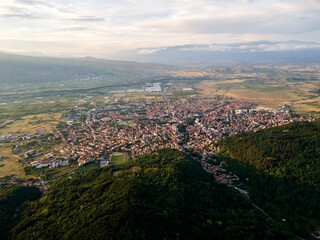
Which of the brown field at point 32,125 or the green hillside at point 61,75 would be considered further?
the green hillside at point 61,75

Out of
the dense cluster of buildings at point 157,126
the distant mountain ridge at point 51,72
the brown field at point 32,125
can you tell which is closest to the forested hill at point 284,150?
the dense cluster of buildings at point 157,126

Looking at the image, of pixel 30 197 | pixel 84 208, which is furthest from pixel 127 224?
pixel 30 197

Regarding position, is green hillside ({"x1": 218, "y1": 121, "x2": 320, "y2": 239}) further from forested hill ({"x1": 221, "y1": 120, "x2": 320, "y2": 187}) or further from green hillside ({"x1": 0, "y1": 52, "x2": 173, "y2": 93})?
green hillside ({"x1": 0, "y1": 52, "x2": 173, "y2": 93})

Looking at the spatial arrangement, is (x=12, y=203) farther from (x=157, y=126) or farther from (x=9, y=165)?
(x=157, y=126)

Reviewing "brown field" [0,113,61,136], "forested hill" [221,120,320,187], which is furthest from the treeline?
"forested hill" [221,120,320,187]

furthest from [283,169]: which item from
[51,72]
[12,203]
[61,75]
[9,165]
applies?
[51,72]

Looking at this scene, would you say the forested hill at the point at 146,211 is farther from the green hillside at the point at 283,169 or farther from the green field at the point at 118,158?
the green field at the point at 118,158
